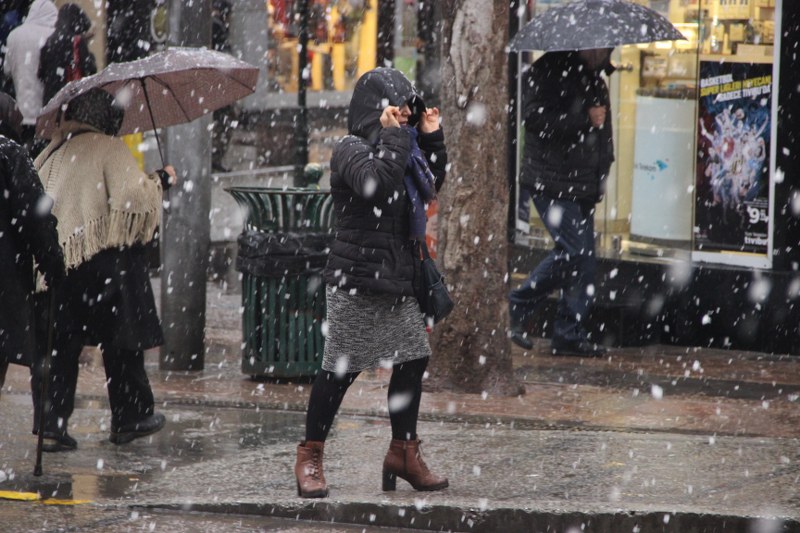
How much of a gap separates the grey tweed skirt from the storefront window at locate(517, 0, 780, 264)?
449 cm

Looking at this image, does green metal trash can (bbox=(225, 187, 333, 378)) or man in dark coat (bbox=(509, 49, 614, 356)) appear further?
man in dark coat (bbox=(509, 49, 614, 356))

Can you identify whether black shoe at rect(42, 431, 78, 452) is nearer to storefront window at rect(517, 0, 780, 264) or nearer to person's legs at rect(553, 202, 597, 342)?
person's legs at rect(553, 202, 597, 342)

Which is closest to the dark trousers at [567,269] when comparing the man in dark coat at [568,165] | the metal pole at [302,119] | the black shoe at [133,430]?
the man in dark coat at [568,165]

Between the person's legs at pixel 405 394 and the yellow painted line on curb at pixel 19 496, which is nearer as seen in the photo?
the person's legs at pixel 405 394

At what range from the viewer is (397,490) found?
247 inches

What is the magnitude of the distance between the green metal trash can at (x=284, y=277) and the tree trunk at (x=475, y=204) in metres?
0.76

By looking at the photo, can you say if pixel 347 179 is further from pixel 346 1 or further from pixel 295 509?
pixel 346 1

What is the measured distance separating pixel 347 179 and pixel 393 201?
21 centimetres

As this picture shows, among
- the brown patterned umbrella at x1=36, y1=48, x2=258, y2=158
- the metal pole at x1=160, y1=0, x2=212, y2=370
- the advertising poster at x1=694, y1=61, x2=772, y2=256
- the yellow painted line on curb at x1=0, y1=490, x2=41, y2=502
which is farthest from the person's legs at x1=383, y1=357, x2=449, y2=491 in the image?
the advertising poster at x1=694, y1=61, x2=772, y2=256

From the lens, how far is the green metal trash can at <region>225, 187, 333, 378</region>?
8.80m

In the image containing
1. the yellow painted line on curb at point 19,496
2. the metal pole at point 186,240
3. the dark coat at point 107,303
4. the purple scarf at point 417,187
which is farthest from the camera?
the metal pole at point 186,240

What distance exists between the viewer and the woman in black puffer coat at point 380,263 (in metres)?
5.91

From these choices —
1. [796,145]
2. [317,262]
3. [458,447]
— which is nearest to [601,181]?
[796,145]

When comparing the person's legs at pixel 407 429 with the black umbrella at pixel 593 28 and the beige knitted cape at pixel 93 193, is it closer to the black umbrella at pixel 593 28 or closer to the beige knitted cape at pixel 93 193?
the beige knitted cape at pixel 93 193
